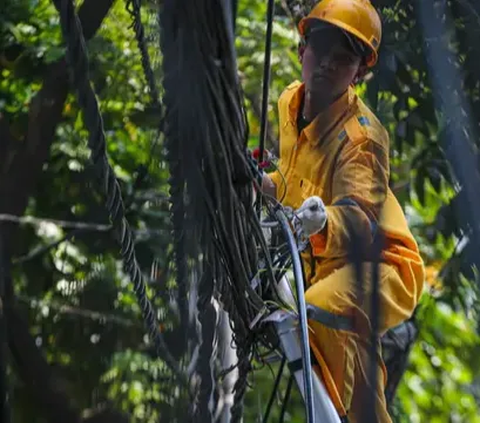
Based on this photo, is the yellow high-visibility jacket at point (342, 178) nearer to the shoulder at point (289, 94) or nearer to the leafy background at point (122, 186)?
the shoulder at point (289, 94)

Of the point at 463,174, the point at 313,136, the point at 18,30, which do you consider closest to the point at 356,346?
the point at 313,136

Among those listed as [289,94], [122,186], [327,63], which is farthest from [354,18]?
[122,186]

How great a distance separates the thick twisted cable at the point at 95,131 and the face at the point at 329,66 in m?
0.38

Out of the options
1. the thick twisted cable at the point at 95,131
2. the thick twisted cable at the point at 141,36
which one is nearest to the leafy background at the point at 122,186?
the thick twisted cable at the point at 95,131

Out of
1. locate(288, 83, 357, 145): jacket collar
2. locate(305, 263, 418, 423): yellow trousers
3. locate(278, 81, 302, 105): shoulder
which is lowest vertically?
locate(305, 263, 418, 423): yellow trousers

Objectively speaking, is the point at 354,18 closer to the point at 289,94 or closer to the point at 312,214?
the point at 289,94

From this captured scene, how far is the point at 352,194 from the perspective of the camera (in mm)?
1739

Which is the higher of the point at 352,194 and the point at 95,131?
the point at 95,131

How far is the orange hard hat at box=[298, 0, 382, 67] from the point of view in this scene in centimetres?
188

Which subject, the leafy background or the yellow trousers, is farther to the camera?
the leafy background

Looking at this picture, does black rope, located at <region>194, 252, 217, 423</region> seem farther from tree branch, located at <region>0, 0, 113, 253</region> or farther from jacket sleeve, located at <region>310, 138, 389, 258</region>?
tree branch, located at <region>0, 0, 113, 253</region>

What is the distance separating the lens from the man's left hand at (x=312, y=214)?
168cm

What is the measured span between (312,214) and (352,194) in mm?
90

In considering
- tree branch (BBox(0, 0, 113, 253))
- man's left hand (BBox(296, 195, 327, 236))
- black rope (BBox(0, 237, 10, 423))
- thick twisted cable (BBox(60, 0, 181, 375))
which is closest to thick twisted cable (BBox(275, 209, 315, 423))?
man's left hand (BBox(296, 195, 327, 236))
